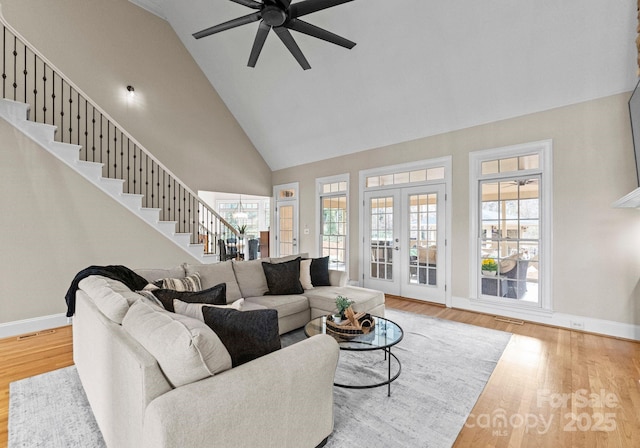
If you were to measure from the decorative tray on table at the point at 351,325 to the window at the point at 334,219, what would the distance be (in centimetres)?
351

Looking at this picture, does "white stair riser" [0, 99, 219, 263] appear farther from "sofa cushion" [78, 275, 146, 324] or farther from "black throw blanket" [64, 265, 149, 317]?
"sofa cushion" [78, 275, 146, 324]

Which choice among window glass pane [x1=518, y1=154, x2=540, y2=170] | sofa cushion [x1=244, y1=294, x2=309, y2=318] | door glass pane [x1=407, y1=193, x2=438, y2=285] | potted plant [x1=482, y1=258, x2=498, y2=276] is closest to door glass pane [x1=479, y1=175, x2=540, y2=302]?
potted plant [x1=482, y1=258, x2=498, y2=276]

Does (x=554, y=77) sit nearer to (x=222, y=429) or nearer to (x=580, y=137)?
(x=580, y=137)

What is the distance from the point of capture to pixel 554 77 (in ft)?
12.0

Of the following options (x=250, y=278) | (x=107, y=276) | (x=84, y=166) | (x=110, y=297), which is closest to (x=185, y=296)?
(x=110, y=297)

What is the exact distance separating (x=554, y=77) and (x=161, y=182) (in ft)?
20.9

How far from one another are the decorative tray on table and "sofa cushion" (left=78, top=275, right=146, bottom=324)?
1.54 metres

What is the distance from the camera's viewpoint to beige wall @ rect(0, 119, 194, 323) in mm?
3670

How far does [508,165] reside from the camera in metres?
4.32

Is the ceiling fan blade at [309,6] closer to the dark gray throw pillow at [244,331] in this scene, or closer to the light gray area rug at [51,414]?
the dark gray throw pillow at [244,331]

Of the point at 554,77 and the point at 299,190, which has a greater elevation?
the point at 554,77

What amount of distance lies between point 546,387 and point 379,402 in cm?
145

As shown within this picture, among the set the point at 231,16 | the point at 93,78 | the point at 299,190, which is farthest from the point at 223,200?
the point at 231,16

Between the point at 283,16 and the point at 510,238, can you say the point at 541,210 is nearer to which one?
the point at 510,238
